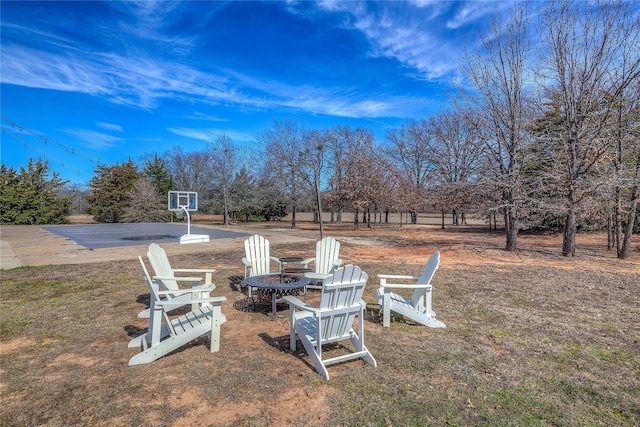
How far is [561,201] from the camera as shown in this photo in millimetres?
9945

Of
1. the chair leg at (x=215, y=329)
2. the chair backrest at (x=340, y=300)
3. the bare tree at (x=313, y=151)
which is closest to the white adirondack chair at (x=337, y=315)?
the chair backrest at (x=340, y=300)

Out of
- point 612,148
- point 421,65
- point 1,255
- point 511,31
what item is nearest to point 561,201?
point 612,148

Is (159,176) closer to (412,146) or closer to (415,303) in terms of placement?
(412,146)

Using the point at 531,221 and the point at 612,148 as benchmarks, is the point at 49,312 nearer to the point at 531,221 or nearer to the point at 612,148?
the point at 612,148

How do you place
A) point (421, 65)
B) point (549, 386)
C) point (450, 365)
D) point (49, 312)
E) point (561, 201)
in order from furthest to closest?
point (421, 65)
point (561, 201)
point (49, 312)
point (450, 365)
point (549, 386)

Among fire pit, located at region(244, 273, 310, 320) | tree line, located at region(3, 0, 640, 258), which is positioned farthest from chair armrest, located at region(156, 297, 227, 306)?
tree line, located at region(3, 0, 640, 258)

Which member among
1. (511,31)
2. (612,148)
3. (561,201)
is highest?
(511,31)

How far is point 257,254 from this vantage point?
18.0 feet

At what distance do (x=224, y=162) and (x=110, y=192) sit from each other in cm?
1060

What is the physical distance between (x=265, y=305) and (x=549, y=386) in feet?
11.1

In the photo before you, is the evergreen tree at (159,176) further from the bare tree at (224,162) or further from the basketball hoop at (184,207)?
the basketball hoop at (184,207)

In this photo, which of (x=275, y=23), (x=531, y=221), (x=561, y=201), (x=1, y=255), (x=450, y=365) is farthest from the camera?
Answer: (x=531, y=221)

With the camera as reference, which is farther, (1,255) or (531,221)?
(531,221)

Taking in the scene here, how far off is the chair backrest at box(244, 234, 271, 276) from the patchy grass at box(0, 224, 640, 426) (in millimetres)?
775
